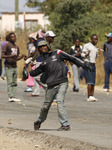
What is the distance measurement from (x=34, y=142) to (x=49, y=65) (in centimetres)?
171

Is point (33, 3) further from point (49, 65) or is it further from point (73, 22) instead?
point (49, 65)

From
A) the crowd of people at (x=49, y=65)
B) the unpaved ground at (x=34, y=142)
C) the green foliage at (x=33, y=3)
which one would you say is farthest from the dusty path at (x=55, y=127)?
the green foliage at (x=33, y=3)

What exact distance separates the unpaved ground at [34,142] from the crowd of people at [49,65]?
661 millimetres

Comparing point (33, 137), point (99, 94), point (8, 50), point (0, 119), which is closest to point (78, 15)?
point (99, 94)

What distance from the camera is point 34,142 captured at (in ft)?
27.3

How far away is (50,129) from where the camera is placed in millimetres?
9695

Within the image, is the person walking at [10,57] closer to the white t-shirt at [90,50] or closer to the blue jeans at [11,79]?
the blue jeans at [11,79]

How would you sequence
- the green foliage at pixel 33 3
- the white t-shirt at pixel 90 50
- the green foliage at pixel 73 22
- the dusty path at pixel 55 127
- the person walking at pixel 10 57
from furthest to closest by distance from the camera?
1. the green foliage at pixel 33 3
2. the green foliage at pixel 73 22
3. the white t-shirt at pixel 90 50
4. the person walking at pixel 10 57
5. the dusty path at pixel 55 127

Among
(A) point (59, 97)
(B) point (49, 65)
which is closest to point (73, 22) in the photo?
(B) point (49, 65)

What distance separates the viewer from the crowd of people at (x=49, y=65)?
31.4 ft

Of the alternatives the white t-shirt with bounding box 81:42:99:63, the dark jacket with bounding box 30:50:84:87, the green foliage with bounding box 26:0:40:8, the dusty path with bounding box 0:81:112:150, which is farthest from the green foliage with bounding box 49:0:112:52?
Result: the dark jacket with bounding box 30:50:84:87

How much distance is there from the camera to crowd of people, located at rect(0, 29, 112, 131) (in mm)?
9570

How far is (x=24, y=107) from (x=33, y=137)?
4.98 metres

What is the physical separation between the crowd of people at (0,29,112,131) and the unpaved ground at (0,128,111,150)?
2.17 ft
